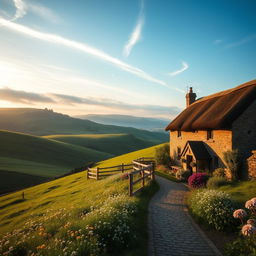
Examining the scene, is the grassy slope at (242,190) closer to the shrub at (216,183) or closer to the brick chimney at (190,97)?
the shrub at (216,183)

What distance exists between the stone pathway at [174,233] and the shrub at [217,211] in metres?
0.67

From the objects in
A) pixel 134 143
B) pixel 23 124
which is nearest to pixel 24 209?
pixel 134 143

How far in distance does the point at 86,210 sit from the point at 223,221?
23.3 feet

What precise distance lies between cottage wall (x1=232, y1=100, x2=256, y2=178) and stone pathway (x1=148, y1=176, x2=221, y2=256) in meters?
9.15

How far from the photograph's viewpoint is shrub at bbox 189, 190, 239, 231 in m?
8.19

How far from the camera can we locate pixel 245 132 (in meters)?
17.0

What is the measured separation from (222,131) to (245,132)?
197 centimetres

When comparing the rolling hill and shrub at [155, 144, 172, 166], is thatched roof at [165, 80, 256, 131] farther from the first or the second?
the rolling hill

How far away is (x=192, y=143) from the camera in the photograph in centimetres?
2059

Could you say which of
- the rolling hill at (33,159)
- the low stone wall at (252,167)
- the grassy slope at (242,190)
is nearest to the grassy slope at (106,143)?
the rolling hill at (33,159)

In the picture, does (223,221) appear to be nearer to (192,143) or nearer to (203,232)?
(203,232)

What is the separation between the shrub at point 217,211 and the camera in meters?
8.19

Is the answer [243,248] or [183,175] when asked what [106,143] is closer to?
[183,175]

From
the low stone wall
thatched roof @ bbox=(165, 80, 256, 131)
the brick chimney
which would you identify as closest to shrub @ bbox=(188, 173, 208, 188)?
the low stone wall
